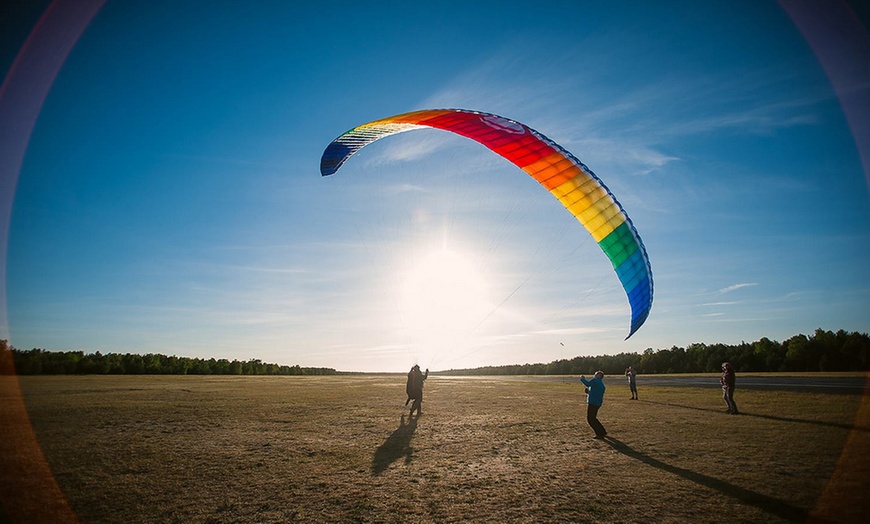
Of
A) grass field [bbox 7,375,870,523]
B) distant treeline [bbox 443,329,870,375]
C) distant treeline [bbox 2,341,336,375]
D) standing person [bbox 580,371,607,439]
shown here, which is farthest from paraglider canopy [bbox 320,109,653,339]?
distant treeline [bbox 2,341,336,375]

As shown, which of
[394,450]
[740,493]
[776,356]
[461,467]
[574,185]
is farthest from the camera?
[776,356]

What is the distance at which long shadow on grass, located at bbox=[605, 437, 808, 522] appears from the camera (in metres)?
5.51

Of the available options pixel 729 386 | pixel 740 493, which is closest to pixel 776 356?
pixel 729 386

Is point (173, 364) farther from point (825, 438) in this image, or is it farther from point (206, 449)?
point (825, 438)

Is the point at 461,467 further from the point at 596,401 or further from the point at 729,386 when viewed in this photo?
the point at 729,386

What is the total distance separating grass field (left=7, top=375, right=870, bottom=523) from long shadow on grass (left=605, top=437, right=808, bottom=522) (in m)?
0.03

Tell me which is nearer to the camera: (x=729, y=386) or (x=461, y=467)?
→ (x=461, y=467)

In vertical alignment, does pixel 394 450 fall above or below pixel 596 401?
below

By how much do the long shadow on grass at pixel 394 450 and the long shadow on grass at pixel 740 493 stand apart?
5.11 m

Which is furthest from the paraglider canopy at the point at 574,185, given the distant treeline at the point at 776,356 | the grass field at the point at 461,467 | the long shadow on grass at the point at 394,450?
the distant treeline at the point at 776,356

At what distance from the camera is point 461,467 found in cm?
812

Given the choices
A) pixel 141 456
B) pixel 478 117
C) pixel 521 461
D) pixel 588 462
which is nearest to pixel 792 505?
pixel 588 462

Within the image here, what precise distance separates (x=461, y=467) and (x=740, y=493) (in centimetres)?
471

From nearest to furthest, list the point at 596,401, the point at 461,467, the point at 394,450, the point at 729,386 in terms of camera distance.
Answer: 1. the point at 461,467
2. the point at 394,450
3. the point at 596,401
4. the point at 729,386
